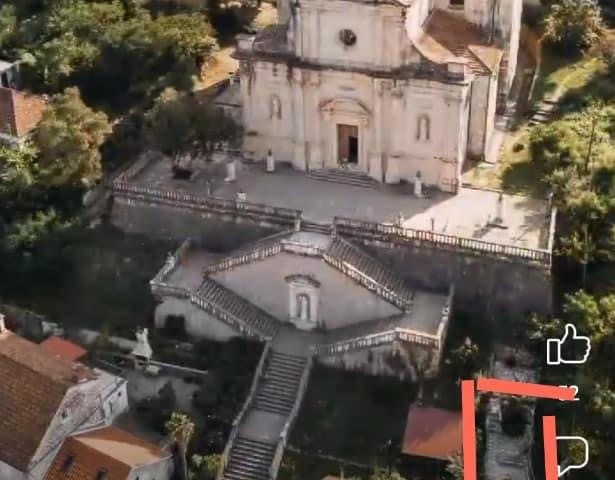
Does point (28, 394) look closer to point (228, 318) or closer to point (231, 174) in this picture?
point (228, 318)

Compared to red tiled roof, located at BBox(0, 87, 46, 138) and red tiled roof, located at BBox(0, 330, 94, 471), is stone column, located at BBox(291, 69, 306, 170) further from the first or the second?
red tiled roof, located at BBox(0, 330, 94, 471)

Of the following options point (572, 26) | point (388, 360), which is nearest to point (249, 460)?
point (388, 360)

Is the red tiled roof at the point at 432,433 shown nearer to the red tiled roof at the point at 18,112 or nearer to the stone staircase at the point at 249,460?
the stone staircase at the point at 249,460

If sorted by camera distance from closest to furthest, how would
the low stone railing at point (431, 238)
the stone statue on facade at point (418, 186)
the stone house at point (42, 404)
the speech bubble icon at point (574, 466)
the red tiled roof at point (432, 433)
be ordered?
the speech bubble icon at point (574, 466)
the stone house at point (42, 404)
the red tiled roof at point (432, 433)
the low stone railing at point (431, 238)
the stone statue on facade at point (418, 186)

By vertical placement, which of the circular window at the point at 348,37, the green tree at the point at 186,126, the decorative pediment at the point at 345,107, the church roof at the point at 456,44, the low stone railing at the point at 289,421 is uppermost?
the circular window at the point at 348,37
